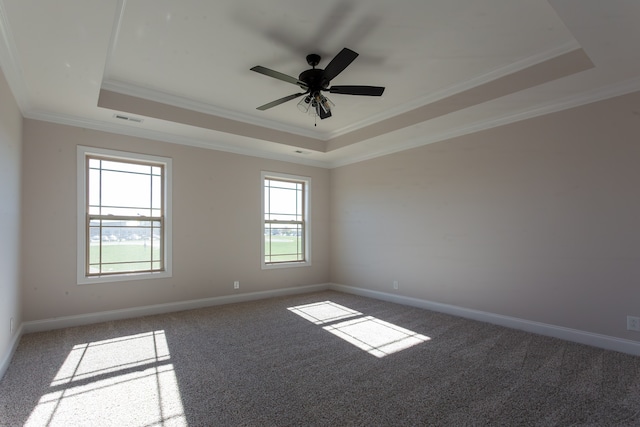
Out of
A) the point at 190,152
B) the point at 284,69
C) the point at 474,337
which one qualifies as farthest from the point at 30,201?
the point at 474,337

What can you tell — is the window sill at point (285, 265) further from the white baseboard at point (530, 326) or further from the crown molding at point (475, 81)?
the crown molding at point (475, 81)

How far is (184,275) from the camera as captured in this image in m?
4.82

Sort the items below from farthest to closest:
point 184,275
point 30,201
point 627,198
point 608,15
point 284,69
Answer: point 184,275 < point 30,201 < point 284,69 < point 627,198 < point 608,15

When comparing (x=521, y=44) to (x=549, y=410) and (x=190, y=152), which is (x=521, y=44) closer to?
(x=549, y=410)

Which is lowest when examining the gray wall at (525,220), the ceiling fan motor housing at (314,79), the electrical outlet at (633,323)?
the electrical outlet at (633,323)

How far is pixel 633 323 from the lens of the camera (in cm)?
309

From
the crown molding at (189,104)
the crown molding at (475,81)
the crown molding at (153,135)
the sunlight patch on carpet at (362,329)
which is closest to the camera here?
the crown molding at (475,81)

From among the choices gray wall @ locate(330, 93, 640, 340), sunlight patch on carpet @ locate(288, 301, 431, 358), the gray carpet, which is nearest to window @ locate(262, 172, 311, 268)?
sunlight patch on carpet @ locate(288, 301, 431, 358)

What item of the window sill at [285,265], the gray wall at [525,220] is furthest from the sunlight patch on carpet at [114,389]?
the gray wall at [525,220]

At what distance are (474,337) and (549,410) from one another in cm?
141

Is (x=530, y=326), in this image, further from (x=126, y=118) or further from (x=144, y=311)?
(x=126, y=118)

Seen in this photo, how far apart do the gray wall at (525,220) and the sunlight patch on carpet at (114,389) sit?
356 cm

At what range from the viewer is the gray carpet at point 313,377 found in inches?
83.5

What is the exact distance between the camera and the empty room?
7.77ft
